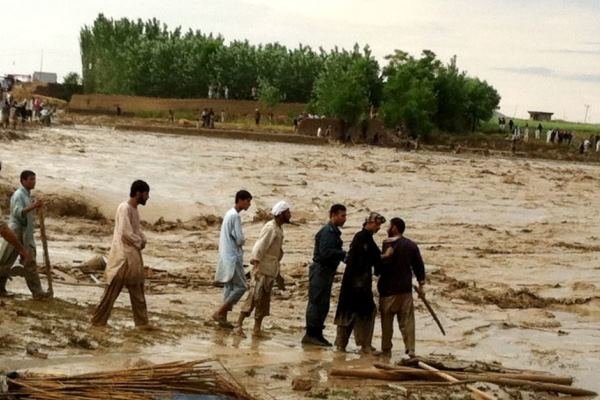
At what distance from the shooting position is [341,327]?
1231cm

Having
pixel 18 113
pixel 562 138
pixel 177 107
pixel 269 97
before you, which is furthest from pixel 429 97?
pixel 18 113

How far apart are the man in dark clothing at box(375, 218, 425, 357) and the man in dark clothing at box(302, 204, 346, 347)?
47 cm

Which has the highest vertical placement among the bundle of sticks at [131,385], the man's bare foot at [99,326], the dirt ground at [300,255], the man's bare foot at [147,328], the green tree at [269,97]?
→ the green tree at [269,97]

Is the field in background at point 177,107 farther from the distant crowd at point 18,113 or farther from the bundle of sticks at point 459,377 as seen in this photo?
the bundle of sticks at point 459,377

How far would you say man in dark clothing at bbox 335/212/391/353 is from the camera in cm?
1195

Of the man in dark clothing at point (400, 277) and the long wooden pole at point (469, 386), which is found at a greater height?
the man in dark clothing at point (400, 277)

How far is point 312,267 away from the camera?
40.9ft

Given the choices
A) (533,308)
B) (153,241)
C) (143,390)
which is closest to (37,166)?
(153,241)

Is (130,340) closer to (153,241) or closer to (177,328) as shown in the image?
(177,328)

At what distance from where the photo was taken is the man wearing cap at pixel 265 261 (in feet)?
40.9

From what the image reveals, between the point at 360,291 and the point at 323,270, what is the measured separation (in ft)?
1.53

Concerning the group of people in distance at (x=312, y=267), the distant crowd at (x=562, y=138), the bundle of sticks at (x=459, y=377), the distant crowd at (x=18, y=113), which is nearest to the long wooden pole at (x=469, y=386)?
the bundle of sticks at (x=459, y=377)

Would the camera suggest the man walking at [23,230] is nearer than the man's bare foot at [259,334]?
Yes

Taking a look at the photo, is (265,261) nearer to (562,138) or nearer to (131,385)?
(131,385)
